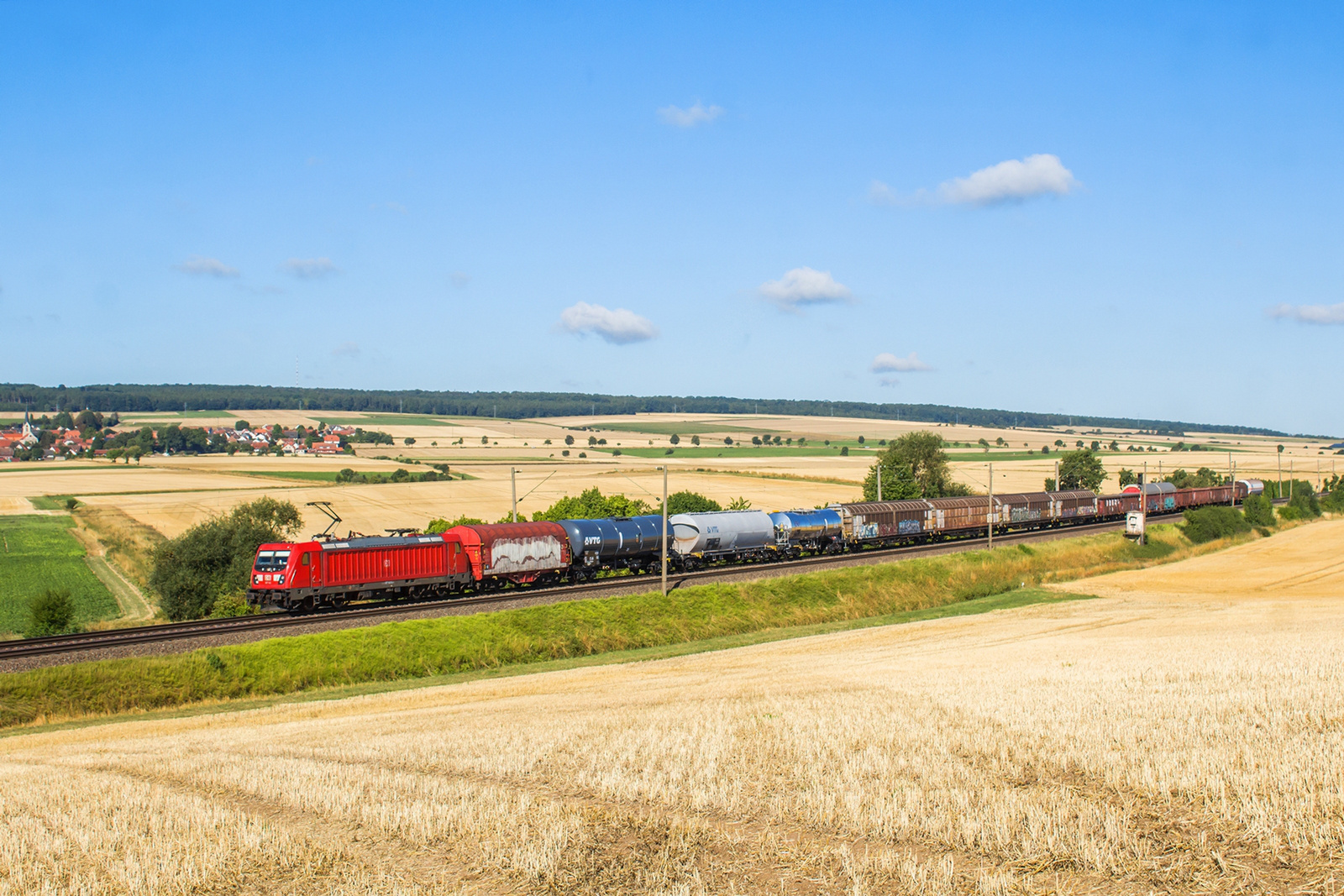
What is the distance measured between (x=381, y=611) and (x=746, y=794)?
108 feet

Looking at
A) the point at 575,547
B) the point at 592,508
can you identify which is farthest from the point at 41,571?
the point at 575,547

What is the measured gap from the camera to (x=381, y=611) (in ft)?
140

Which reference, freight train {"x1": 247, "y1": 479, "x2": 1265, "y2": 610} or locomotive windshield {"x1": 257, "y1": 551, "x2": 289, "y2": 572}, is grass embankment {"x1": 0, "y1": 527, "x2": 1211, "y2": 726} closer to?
freight train {"x1": 247, "y1": 479, "x2": 1265, "y2": 610}

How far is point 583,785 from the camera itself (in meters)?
13.5

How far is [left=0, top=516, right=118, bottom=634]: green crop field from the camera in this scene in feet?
180

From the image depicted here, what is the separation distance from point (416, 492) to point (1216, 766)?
102 metres

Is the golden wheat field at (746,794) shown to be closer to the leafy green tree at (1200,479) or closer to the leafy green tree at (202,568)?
the leafy green tree at (202,568)

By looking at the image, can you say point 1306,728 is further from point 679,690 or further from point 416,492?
point 416,492

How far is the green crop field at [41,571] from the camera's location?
2154 inches

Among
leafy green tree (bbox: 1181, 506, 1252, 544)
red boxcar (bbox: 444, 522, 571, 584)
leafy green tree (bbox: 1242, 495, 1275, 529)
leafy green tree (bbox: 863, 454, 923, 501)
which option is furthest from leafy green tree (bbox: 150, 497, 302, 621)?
leafy green tree (bbox: 1242, 495, 1275, 529)

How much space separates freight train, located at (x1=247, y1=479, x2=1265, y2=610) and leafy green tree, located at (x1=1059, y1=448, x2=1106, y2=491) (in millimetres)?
51395

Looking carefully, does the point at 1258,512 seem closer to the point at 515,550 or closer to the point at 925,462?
the point at 925,462

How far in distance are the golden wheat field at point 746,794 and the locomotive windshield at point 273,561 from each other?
17811mm

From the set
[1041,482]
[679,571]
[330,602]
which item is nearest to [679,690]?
[330,602]
